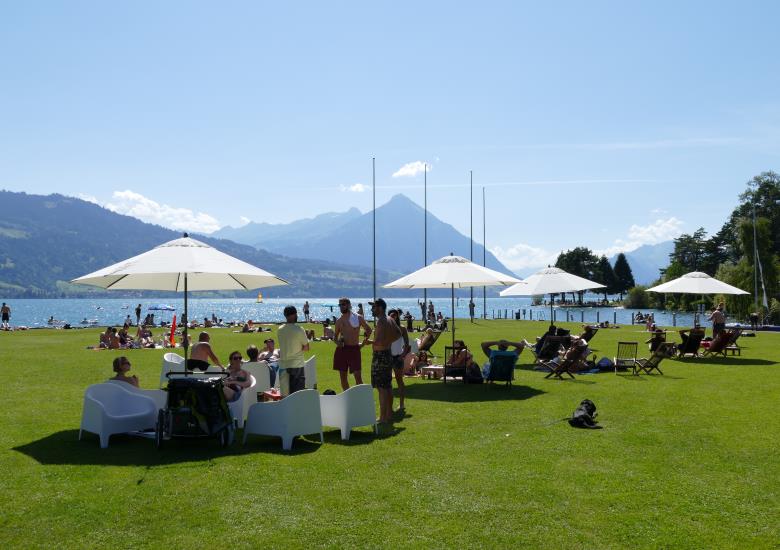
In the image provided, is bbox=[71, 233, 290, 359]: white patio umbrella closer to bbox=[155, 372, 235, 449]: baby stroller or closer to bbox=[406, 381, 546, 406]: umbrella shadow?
bbox=[155, 372, 235, 449]: baby stroller

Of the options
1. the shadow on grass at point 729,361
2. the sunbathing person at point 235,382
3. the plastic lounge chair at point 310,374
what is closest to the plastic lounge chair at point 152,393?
the sunbathing person at point 235,382

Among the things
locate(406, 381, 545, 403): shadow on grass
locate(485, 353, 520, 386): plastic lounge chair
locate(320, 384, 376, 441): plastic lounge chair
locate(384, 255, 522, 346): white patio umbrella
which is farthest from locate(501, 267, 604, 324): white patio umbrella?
locate(320, 384, 376, 441): plastic lounge chair

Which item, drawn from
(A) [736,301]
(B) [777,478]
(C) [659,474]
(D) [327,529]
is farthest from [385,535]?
(A) [736,301]

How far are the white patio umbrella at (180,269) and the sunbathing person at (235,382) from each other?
70 centimetres

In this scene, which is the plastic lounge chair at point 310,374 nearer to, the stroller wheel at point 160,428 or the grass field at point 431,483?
the grass field at point 431,483

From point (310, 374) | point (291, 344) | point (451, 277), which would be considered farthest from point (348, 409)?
point (451, 277)

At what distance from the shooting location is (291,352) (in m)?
10.4

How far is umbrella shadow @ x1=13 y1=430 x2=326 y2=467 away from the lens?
7.66m

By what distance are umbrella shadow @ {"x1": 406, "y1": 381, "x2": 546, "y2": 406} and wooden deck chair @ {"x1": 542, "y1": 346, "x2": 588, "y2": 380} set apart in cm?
160

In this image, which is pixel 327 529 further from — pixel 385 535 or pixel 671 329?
pixel 671 329

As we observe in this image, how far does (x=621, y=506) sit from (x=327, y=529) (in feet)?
8.43

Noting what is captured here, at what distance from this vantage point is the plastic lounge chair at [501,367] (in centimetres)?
1329

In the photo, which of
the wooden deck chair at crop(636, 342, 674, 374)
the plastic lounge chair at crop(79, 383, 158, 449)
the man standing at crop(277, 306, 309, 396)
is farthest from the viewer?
the wooden deck chair at crop(636, 342, 674, 374)

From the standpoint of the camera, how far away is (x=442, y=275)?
14.7 m
